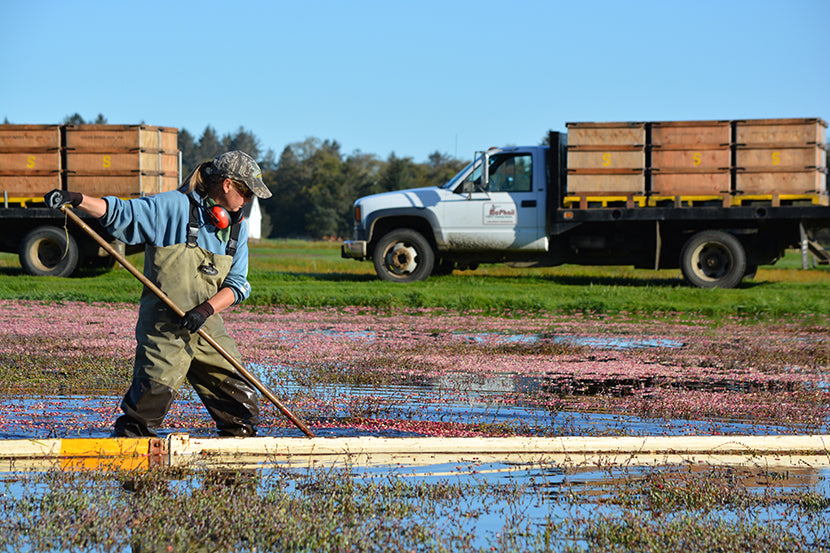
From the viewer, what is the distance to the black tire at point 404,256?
19328 millimetres

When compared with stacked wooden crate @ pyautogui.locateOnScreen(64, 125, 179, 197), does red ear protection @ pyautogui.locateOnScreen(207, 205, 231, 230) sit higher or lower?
lower

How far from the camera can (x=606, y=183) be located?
1872 cm

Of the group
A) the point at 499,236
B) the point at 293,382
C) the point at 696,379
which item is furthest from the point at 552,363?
the point at 499,236

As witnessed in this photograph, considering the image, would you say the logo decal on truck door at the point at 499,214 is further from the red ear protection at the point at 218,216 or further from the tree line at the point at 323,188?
the tree line at the point at 323,188

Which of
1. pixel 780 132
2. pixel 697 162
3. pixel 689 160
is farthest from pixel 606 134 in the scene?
pixel 780 132

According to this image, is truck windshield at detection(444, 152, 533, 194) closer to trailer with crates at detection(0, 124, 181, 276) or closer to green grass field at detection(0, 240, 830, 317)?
green grass field at detection(0, 240, 830, 317)

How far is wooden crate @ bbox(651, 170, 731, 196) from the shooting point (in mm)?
18438

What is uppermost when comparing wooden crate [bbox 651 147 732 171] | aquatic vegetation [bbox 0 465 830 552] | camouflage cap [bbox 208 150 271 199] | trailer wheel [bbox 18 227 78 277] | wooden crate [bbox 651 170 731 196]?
wooden crate [bbox 651 147 732 171]

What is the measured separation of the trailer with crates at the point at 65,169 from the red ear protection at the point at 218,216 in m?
14.7

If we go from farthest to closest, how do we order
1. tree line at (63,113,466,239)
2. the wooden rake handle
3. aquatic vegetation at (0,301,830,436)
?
1. tree line at (63,113,466,239)
2. aquatic vegetation at (0,301,830,436)
3. the wooden rake handle

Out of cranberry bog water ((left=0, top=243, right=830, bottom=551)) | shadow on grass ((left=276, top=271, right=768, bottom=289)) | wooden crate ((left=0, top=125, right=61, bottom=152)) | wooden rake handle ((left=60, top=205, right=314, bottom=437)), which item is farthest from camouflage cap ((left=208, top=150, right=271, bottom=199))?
wooden crate ((left=0, top=125, right=61, bottom=152))

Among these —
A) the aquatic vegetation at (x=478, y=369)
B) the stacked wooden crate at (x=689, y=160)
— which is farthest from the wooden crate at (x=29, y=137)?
the stacked wooden crate at (x=689, y=160)

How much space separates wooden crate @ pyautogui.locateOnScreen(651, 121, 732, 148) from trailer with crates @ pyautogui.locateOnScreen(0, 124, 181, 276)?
9789 mm

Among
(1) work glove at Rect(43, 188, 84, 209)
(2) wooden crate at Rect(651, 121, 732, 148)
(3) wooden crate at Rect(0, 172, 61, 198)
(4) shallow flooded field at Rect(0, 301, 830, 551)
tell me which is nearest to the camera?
(4) shallow flooded field at Rect(0, 301, 830, 551)
